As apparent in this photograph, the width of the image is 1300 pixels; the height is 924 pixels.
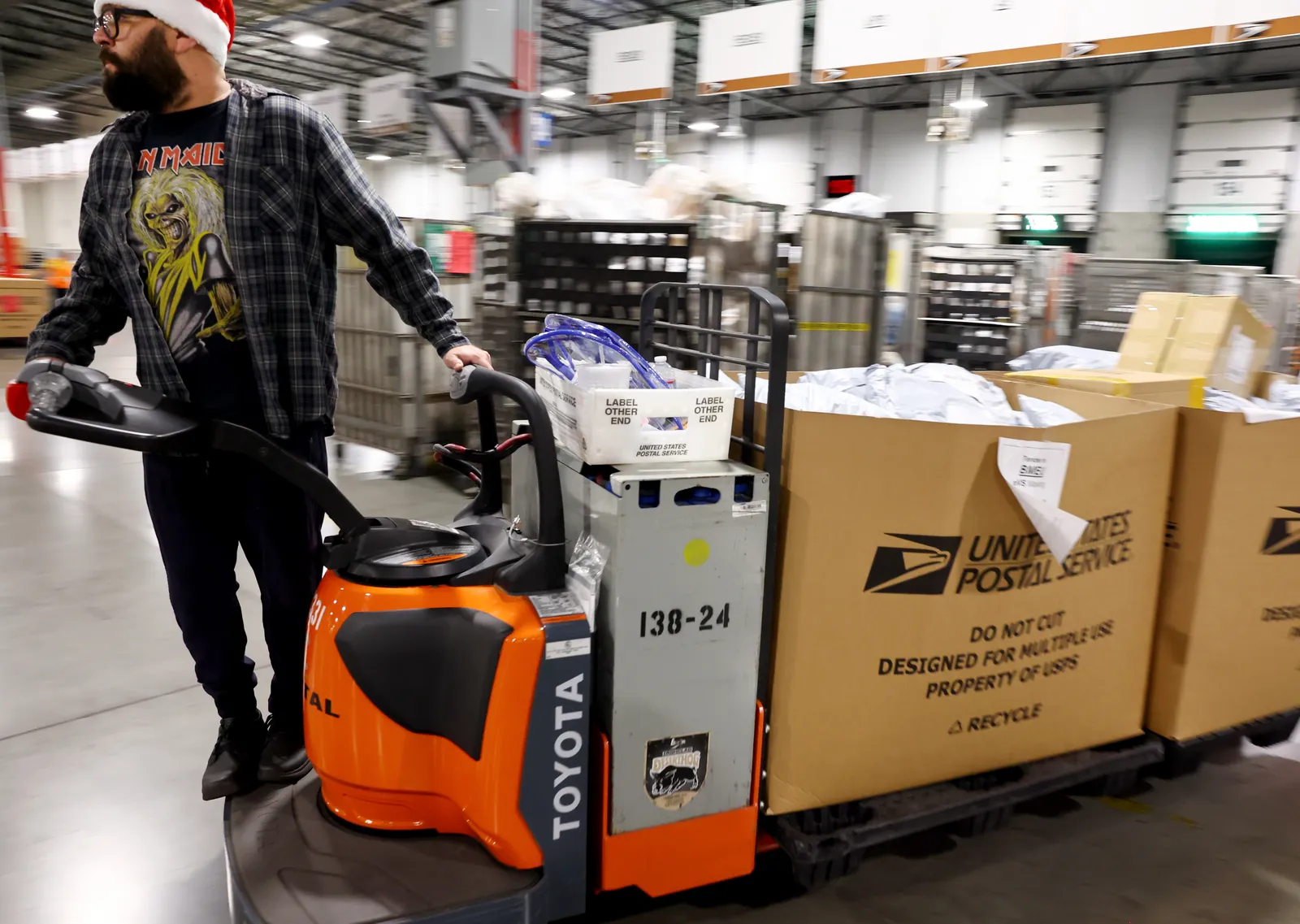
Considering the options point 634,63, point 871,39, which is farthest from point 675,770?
point 634,63

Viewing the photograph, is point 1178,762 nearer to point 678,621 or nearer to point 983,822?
point 983,822

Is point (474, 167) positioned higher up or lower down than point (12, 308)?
higher up

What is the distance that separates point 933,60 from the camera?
19.8 ft

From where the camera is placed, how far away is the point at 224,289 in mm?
1614

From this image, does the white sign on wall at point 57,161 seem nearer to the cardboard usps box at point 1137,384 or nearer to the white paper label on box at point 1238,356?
the cardboard usps box at point 1137,384

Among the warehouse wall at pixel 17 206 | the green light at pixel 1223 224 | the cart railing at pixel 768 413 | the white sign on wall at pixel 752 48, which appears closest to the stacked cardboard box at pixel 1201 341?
the cart railing at pixel 768 413

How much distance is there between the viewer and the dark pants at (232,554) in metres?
1.68

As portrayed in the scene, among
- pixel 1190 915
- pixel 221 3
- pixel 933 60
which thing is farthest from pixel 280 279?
pixel 933 60

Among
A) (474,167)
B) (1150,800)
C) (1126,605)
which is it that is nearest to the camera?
(1126,605)

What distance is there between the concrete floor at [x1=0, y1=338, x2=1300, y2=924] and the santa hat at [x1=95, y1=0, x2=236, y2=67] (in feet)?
5.48

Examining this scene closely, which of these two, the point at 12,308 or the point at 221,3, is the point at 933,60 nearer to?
the point at 221,3

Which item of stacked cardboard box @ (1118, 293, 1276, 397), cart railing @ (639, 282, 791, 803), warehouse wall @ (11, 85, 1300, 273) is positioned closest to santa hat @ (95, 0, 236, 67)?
cart railing @ (639, 282, 791, 803)

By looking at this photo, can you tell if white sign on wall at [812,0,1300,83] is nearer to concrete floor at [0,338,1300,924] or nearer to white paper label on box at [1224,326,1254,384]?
white paper label on box at [1224,326,1254,384]

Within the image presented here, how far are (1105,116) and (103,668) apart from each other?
1353 cm
